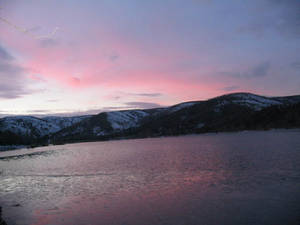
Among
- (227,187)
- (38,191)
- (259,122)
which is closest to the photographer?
(227,187)

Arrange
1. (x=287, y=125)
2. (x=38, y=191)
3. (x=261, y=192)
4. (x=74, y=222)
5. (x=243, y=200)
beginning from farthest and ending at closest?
(x=287, y=125) → (x=38, y=191) → (x=261, y=192) → (x=243, y=200) → (x=74, y=222)

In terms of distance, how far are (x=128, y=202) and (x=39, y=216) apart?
305 inches

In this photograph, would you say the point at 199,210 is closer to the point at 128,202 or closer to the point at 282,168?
the point at 128,202

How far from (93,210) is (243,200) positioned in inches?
512

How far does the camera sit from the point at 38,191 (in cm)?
3130

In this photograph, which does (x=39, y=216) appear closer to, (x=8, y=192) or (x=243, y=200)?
(x=8, y=192)

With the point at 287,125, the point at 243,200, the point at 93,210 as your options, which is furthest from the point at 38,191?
the point at 287,125

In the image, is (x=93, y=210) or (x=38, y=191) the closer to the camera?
(x=93, y=210)

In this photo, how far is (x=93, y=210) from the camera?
21.6 m

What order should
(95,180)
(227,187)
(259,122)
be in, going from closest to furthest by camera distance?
(227,187)
(95,180)
(259,122)

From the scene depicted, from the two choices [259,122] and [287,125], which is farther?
[259,122]

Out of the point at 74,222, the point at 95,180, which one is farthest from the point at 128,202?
the point at 95,180

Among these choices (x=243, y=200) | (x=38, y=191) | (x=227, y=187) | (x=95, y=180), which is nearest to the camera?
(x=243, y=200)

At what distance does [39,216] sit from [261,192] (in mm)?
19914
